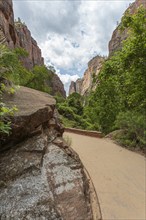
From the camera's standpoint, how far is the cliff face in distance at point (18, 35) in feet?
68.3

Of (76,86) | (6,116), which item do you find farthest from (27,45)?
(76,86)

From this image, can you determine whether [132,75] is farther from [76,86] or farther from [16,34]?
[76,86]

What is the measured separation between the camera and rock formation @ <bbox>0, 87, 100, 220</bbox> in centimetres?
244

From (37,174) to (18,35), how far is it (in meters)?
34.7

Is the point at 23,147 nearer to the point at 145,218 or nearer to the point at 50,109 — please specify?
the point at 50,109

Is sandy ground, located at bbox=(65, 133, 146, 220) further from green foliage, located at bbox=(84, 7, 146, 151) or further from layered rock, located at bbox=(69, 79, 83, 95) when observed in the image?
layered rock, located at bbox=(69, 79, 83, 95)

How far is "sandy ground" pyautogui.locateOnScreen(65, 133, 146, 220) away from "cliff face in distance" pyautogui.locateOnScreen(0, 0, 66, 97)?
5.27m

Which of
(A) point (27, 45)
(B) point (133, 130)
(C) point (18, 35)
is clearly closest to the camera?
(B) point (133, 130)

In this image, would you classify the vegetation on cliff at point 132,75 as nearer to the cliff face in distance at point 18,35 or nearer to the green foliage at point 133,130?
the green foliage at point 133,130

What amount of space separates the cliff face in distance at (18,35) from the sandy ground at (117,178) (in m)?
5.27

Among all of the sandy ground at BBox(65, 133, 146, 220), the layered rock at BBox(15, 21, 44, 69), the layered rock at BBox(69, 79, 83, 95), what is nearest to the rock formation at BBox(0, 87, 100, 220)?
the sandy ground at BBox(65, 133, 146, 220)

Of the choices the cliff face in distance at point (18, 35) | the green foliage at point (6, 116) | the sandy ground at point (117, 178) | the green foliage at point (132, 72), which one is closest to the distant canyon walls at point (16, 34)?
the cliff face in distance at point (18, 35)

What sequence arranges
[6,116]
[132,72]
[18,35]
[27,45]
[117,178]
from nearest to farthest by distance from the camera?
[6,116] → [117,178] → [132,72] → [18,35] → [27,45]

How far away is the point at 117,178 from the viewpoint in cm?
555
